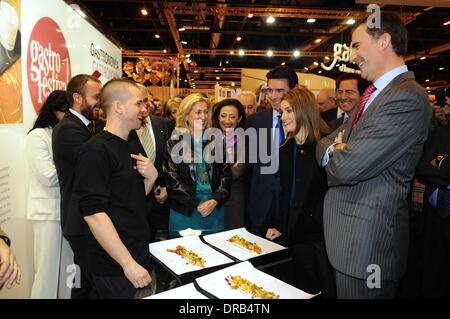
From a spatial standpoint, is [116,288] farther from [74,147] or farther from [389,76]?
[389,76]

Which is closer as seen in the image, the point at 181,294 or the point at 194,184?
the point at 181,294

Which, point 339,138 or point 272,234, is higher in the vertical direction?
point 339,138

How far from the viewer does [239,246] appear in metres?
1.82

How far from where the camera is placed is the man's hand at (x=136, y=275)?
1462 mm

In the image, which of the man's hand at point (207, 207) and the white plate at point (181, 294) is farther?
the man's hand at point (207, 207)

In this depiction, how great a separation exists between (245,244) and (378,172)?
2.45 feet

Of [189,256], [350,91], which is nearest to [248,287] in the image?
[189,256]

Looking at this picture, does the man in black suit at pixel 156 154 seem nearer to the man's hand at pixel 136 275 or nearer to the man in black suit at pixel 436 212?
the man's hand at pixel 136 275

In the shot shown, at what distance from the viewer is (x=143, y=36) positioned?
13172 mm

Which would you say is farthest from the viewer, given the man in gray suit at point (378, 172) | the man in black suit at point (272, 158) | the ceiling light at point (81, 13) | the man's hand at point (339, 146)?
the ceiling light at point (81, 13)

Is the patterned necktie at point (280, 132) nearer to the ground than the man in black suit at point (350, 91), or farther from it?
nearer to the ground

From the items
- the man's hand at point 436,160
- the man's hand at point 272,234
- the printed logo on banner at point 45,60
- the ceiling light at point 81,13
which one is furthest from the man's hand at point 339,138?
the ceiling light at point 81,13

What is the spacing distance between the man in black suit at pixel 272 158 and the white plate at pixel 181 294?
100 centimetres

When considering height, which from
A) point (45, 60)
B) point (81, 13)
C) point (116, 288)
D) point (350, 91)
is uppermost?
point (81, 13)
